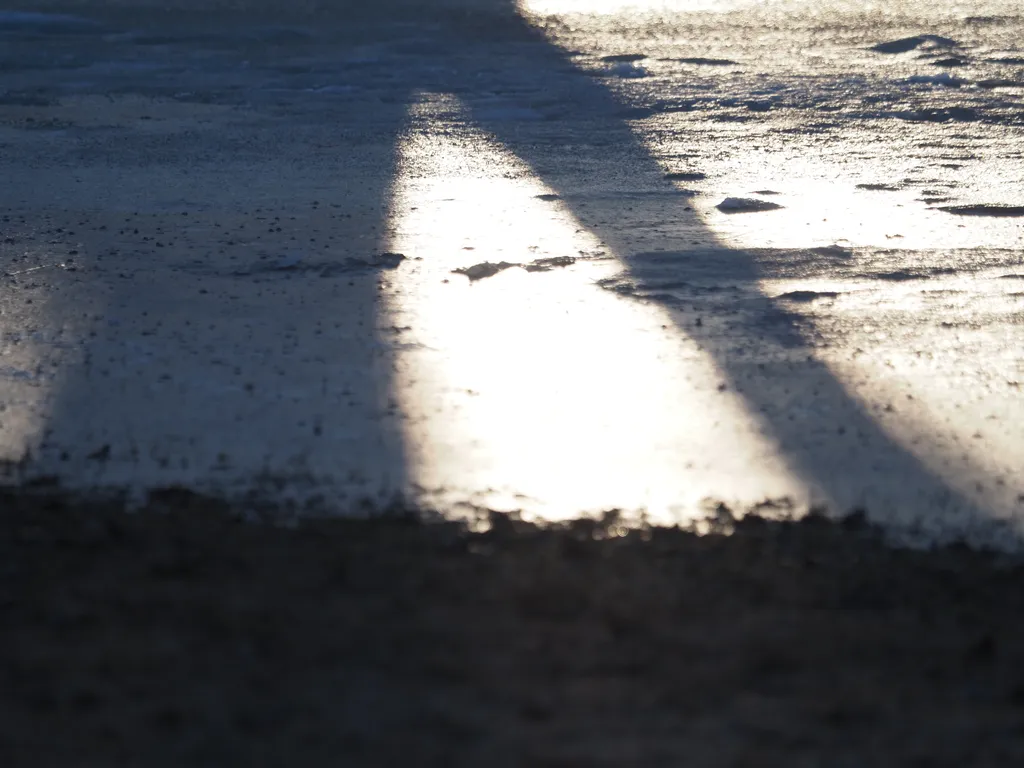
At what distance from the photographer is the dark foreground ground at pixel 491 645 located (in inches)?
91.4

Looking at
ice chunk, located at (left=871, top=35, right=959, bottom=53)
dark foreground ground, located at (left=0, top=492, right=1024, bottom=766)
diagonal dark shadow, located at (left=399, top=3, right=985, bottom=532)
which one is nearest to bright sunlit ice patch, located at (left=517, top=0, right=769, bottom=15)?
ice chunk, located at (left=871, top=35, right=959, bottom=53)

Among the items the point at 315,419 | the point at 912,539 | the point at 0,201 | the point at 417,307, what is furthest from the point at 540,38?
the point at 912,539

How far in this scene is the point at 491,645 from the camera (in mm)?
2639

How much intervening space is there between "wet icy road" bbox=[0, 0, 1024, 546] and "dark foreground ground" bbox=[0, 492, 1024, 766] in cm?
34

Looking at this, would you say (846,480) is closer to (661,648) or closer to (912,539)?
(912,539)

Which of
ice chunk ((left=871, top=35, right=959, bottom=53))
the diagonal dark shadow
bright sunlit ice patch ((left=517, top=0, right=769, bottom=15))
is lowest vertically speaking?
the diagonal dark shadow

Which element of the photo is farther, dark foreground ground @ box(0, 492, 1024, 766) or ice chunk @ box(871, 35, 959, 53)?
A: ice chunk @ box(871, 35, 959, 53)

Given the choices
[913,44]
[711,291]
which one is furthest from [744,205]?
[913,44]

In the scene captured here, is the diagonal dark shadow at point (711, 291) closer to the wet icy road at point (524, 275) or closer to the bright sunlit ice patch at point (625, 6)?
the wet icy road at point (524, 275)

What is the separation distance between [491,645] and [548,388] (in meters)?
1.78

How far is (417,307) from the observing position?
201 inches

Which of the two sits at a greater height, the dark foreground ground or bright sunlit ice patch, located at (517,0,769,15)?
bright sunlit ice patch, located at (517,0,769,15)

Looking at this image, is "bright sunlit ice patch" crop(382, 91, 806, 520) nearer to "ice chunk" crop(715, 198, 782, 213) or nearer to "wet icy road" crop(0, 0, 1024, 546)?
"wet icy road" crop(0, 0, 1024, 546)

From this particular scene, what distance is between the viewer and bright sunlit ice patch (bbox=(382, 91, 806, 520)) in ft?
11.8
